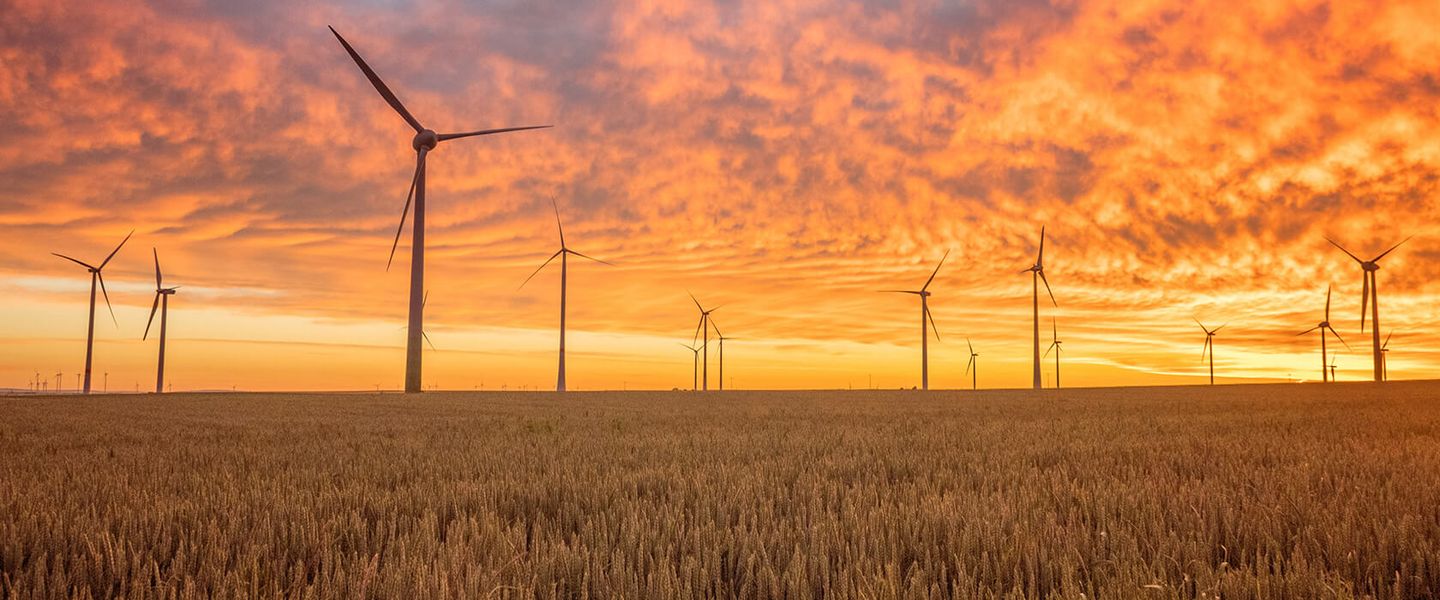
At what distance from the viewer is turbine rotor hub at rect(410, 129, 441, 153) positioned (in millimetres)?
55250

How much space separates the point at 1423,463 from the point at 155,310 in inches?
4093

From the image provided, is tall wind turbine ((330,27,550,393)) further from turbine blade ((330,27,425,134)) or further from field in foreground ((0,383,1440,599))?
field in foreground ((0,383,1440,599))

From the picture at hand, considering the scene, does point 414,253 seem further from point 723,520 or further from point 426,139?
point 723,520

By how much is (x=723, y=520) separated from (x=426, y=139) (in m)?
55.7

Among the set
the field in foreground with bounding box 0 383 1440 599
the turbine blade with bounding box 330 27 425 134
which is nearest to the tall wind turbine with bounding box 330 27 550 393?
the turbine blade with bounding box 330 27 425 134

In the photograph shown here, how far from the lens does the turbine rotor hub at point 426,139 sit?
55250 millimetres

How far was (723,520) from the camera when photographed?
5.13 meters

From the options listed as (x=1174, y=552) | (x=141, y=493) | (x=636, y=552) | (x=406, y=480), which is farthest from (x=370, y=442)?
(x=1174, y=552)

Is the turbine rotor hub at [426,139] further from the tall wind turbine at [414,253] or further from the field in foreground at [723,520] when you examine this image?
the field in foreground at [723,520]

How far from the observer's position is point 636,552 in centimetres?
412

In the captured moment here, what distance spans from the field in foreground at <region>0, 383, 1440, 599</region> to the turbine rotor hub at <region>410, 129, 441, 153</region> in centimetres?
4740

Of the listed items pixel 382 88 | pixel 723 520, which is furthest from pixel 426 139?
pixel 723 520

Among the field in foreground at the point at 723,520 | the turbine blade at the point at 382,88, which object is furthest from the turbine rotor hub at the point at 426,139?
the field in foreground at the point at 723,520

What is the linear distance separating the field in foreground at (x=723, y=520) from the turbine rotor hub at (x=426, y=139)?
156 feet
